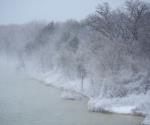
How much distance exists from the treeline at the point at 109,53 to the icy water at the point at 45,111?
487 centimetres

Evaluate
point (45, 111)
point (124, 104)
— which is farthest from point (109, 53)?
point (45, 111)

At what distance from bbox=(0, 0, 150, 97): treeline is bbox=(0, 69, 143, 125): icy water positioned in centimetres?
487

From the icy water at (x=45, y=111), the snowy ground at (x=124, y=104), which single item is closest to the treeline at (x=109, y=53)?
the snowy ground at (x=124, y=104)

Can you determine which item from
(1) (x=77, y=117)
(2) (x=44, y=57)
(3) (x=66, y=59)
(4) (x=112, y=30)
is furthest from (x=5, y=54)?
(1) (x=77, y=117)

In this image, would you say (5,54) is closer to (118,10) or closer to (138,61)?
(118,10)

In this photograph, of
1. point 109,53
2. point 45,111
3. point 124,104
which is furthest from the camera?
point 109,53

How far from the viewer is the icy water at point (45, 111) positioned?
30.0m

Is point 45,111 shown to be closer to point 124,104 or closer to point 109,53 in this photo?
point 124,104

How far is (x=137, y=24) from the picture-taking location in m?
47.8

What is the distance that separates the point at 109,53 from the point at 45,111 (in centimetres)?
1304

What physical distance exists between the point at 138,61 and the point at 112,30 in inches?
345

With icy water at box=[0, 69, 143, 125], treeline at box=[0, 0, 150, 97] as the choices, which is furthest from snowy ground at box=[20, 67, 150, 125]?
treeline at box=[0, 0, 150, 97]

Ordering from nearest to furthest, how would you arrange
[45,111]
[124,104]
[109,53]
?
[45,111]
[124,104]
[109,53]

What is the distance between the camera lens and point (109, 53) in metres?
42.3
